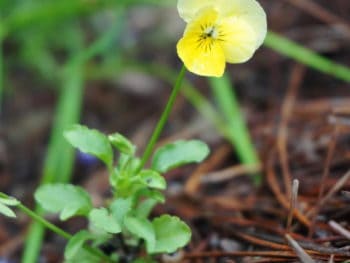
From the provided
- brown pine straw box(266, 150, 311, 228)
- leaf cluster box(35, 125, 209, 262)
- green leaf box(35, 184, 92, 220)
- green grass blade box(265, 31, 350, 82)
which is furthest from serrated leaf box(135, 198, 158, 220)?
green grass blade box(265, 31, 350, 82)

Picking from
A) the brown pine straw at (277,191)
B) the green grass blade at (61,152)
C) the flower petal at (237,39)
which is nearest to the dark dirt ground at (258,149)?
the brown pine straw at (277,191)

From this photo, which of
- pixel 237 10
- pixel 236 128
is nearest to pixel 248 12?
pixel 237 10

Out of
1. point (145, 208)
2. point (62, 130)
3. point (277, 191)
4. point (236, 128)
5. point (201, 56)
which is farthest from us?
point (236, 128)

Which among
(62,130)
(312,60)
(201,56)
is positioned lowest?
(201,56)

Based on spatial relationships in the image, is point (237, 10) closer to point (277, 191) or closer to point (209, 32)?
point (209, 32)

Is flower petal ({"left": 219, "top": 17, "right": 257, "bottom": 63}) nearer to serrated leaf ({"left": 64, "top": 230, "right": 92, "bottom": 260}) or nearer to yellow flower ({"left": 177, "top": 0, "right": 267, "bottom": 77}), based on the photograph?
yellow flower ({"left": 177, "top": 0, "right": 267, "bottom": 77})

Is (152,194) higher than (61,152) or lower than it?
lower


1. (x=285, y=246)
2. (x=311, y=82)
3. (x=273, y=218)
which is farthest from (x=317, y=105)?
(x=285, y=246)
